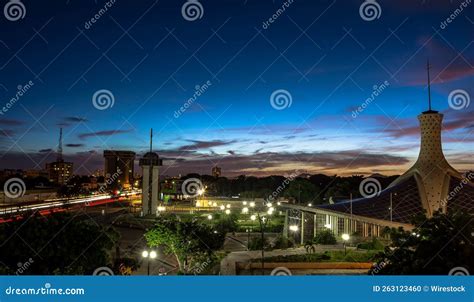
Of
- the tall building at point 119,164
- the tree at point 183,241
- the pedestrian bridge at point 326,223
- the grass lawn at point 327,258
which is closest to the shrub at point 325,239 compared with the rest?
the pedestrian bridge at point 326,223

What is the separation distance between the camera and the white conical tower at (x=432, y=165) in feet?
69.7

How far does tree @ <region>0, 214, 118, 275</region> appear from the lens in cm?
728

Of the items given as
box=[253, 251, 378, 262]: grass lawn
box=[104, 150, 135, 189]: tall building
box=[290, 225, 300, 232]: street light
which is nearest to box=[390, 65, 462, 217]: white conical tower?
box=[290, 225, 300, 232]: street light

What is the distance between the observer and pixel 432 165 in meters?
21.7

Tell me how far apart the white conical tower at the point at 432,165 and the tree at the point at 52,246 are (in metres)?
17.5

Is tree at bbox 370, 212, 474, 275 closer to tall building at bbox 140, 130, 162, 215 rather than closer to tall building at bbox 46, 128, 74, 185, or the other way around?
tall building at bbox 140, 130, 162, 215

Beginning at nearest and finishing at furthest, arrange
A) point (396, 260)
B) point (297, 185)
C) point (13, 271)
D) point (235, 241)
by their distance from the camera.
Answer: point (396, 260), point (13, 271), point (235, 241), point (297, 185)

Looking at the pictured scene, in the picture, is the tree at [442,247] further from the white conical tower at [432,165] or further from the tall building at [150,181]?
the tall building at [150,181]

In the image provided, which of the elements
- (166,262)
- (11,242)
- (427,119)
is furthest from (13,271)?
(427,119)

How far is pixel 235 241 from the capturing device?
61.9 feet

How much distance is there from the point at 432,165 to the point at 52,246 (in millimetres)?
19140

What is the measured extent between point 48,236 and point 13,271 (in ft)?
2.42

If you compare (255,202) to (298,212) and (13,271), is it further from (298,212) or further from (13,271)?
(13,271)

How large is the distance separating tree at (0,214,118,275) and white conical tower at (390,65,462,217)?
17504mm
